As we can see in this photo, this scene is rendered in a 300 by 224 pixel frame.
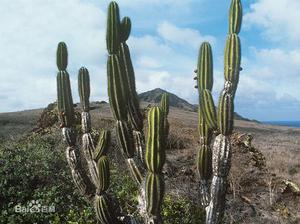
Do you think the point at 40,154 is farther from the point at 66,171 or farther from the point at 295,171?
the point at 295,171

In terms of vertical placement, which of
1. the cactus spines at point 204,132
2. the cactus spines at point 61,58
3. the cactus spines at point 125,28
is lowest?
the cactus spines at point 204,132

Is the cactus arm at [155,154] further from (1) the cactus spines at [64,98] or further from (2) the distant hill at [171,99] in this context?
(2) the distant hill at [171,99]

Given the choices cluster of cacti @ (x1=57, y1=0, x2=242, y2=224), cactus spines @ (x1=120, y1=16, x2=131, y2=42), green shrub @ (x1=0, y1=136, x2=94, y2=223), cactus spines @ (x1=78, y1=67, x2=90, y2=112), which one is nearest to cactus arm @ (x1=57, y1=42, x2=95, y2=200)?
cactus spines @ (x1=78, y1=67, x2=90, y2=112)

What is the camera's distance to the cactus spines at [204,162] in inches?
290

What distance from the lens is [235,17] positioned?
7.02m

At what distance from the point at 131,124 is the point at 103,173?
0.97 metres

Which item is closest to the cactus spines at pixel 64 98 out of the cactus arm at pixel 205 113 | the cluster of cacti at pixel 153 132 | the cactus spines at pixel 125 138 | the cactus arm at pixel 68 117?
the cactus arm at pixel 68 117

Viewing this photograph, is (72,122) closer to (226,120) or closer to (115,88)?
(115,88)

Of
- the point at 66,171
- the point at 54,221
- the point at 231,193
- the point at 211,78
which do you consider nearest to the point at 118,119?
the point at 211,78

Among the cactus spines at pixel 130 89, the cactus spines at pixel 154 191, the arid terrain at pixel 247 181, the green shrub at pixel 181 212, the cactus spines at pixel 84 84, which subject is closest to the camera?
the cactus spines at pixel 154 191

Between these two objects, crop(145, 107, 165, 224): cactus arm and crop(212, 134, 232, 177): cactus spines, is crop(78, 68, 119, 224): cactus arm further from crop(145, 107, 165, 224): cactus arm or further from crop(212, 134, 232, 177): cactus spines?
crop(212, 134, 232, 177): cactus spines

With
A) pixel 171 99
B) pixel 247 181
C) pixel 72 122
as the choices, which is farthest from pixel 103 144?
pixel 171 99

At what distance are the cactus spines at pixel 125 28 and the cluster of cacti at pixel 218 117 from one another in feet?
4.22

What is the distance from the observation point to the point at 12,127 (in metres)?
23.6
